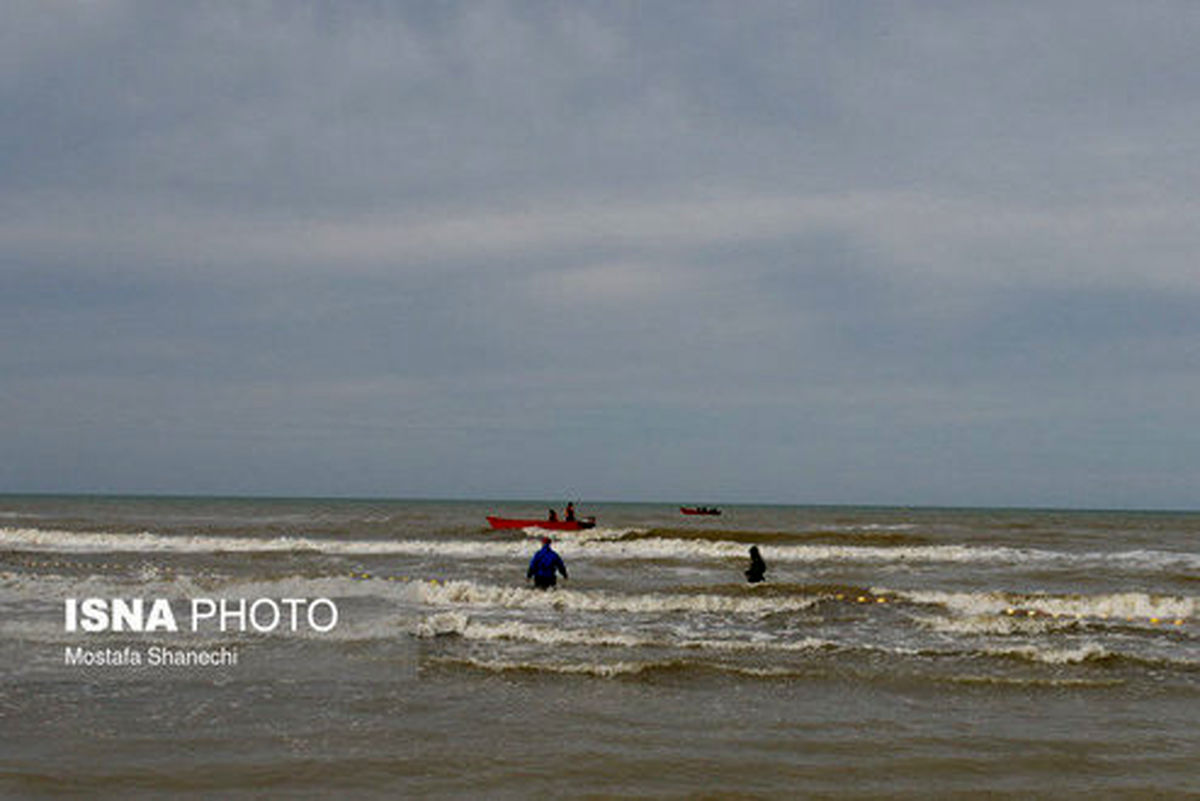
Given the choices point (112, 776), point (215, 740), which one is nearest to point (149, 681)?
point (215, 740)

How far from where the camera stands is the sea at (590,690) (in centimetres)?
762

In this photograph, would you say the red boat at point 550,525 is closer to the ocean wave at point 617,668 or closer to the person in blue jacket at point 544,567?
the person in blue jacket at point 544,567

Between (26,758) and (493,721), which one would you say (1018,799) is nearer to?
(493,721)

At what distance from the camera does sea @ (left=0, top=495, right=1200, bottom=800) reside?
300 inches

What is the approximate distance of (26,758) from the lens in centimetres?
782

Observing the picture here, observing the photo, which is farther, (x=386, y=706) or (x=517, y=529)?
(x=517, y=529)

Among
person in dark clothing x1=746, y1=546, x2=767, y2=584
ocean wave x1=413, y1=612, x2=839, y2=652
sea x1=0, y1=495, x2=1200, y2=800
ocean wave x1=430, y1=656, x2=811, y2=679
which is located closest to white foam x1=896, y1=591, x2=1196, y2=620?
sea x1=0, y1=495, x2=1200, y2=800

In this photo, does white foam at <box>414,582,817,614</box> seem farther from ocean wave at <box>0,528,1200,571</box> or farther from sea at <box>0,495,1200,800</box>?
ocean wave at <box>0,528,1200,571</box>

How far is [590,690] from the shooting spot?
10.7m

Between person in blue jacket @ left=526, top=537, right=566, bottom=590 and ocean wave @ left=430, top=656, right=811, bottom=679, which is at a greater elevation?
person in blue jacket @ left=526, top=537, right=566, bottom=590

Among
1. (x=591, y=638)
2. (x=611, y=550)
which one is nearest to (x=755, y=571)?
(x=591, y=638)

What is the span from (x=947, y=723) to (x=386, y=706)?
542cm

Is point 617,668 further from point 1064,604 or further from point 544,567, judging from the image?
point 1064,604

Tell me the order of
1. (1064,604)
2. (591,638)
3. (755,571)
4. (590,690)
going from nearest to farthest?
(590,690) < (591,638) < (1064,604) < (755,571)
